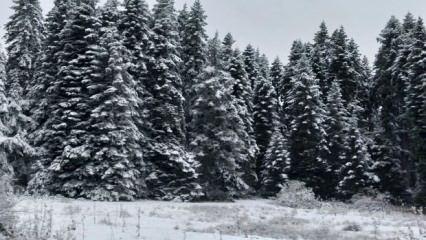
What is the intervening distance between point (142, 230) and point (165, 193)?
17.6 metres

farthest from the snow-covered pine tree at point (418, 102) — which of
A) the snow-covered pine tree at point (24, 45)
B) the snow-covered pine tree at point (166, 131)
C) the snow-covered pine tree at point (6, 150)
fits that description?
the snow-covered pine tree at point (24, 45)

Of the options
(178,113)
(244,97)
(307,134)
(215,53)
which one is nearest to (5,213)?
(178,113)

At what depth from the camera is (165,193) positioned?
28266 mm

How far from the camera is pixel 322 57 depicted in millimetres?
53969

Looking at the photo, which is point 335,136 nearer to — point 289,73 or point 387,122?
point 387,122

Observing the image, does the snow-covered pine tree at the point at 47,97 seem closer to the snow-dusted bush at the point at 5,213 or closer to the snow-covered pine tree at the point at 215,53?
the snow-covered pine tree at the point at 215,53

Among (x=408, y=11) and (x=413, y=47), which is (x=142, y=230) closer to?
(x=413, y=47)

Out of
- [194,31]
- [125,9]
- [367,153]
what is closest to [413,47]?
[367,153]

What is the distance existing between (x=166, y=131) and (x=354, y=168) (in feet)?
58.6

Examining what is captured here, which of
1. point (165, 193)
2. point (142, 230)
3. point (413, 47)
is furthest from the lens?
point (413, 47)

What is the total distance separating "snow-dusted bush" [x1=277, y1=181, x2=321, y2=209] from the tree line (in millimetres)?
3531

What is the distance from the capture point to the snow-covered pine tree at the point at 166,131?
28.3 metres

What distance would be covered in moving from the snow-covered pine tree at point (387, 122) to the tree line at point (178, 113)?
0.42ft

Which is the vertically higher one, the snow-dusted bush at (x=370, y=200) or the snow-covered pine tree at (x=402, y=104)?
the snow-covered pine tree at (x=402, y=104)
